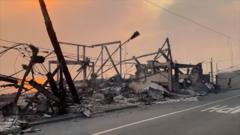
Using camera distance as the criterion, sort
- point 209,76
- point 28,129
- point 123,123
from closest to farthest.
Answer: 1. point 28,129
2. point 123,123
3. point 209,76

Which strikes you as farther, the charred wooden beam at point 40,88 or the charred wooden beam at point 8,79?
the charred wooden beam at point 40,88

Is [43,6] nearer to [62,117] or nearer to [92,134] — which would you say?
[62,117]

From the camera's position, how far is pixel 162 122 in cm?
1407

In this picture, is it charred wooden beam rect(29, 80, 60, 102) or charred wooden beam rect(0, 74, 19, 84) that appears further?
charred wooden beam rect(29, 80, 60, 102)

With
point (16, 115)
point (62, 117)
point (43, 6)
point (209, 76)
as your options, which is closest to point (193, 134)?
point (62, 117)

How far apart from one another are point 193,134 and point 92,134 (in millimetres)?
3087

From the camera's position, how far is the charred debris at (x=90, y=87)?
17188 millimetres

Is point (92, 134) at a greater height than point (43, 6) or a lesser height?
lesser

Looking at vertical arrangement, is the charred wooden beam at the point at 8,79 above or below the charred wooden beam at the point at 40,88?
above

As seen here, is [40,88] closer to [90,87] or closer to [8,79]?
[8,79]

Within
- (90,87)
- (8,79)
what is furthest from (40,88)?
(90,87)

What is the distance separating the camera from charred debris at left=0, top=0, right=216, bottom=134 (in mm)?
17188

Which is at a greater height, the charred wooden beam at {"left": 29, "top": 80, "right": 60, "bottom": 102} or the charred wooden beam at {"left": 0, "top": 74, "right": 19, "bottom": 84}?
the charred wooden beam at {"left": 0, "top": 74, "right": 19, "bottom": 84}

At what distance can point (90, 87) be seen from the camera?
29.4 meters
